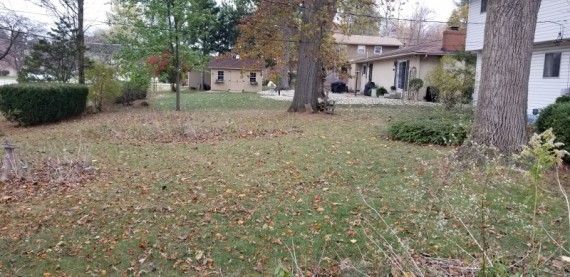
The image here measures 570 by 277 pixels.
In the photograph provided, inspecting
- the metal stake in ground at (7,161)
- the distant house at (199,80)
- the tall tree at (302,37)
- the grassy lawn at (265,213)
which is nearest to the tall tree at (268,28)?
the tall tree at (302,37)

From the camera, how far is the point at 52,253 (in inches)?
155

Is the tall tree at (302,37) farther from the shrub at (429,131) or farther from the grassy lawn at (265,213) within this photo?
the grassy lawn at (265,213)

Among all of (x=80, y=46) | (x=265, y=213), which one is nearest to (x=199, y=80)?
(x=80, y=46)

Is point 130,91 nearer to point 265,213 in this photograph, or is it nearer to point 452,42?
point 265,213

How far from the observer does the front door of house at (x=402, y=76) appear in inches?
915

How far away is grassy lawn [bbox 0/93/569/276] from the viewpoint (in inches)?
146

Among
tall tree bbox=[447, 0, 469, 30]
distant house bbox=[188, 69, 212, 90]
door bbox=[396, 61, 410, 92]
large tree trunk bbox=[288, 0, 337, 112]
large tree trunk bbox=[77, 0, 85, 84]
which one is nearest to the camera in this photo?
large tree trunk bbox=[288, 0, 337, 112]

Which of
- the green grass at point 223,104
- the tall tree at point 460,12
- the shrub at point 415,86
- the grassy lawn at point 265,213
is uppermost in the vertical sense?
the tall tree at point 460,12

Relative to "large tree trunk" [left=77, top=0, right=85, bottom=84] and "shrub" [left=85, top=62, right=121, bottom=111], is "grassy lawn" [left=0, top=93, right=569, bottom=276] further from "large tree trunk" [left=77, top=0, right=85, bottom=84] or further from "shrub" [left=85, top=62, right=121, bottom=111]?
"large tree trunk" [left=77, top=0, right=85, bottom=84]

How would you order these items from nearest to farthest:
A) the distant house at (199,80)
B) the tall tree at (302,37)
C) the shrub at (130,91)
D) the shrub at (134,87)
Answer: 1. the tall tree at (302,37)
2. the shrub at (134,87)
3. the shrub at (130,91)
4. the distant house at (199,80)

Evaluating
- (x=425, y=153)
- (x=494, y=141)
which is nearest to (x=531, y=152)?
(x=494, y=141)

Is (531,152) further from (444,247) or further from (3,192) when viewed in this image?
(3,192)

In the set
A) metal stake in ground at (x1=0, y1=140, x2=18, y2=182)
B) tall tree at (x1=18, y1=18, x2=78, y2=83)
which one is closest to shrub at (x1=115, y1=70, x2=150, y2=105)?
tall tree at (x1=18, y1=18, x2=78, y2=83)

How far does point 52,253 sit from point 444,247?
3.74 m
